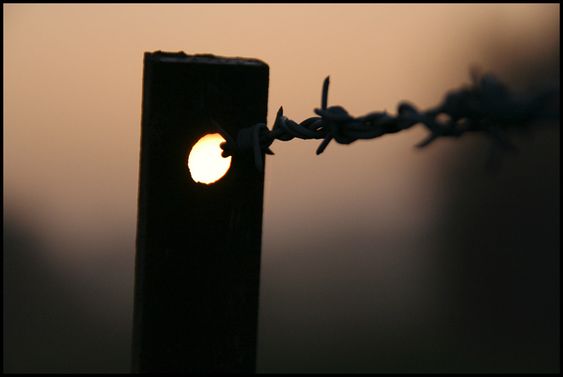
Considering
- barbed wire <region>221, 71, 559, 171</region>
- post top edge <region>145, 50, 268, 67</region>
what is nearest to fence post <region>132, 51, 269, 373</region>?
post top edge <region>145, 50, 268, 67</region>

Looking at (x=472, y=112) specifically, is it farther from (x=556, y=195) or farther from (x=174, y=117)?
(x=556, y=195)

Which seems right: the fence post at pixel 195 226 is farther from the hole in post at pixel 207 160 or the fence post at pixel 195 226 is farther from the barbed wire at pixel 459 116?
the barbed wire at pixel 459 116

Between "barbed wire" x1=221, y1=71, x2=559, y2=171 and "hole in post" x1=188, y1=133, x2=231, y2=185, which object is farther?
"hole in post" x1=188, y1=133, x2=231, y2=185

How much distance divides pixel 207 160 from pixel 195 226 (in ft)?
0.35

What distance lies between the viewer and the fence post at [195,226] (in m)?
1.52

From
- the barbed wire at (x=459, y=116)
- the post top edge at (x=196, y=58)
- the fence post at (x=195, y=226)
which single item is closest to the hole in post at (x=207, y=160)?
the fence post at (x=195, y=226)

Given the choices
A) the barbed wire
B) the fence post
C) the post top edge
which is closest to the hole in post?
the fence post

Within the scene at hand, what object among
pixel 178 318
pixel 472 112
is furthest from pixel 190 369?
pixel 472 112

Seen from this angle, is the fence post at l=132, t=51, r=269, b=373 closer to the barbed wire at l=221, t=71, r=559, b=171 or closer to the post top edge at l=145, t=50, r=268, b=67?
the post top edge at l=145, t=50, r=268, b=67

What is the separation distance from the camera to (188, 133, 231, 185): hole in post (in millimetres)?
1534

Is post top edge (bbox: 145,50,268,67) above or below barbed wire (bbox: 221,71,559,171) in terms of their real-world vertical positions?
above

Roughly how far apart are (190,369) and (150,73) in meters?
0.48

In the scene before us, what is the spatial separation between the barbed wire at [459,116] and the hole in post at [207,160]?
249mm

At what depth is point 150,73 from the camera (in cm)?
151
